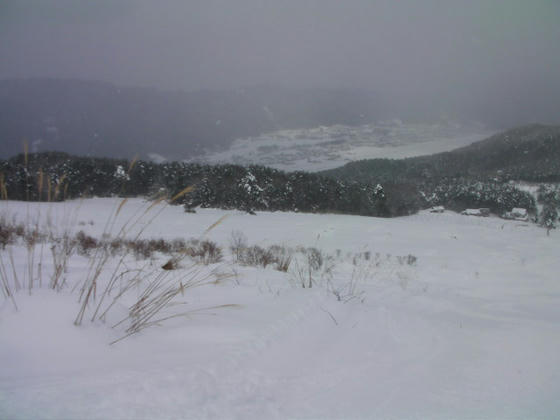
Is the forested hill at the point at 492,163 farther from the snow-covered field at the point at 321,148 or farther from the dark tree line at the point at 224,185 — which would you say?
the dark tree line at the point at 224,185

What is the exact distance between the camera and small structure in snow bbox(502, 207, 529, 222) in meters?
49.1

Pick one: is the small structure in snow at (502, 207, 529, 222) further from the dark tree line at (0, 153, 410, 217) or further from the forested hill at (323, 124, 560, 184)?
the dark tree line at (0, 153, 410, 217)

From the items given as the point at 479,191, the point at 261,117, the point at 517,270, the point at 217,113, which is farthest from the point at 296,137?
the point at 517,270

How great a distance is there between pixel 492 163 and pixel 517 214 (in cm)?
6412

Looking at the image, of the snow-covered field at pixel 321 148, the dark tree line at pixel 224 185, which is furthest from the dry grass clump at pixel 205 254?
the snow-covered field at pixel 321 148

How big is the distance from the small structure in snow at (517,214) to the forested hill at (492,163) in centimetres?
2145

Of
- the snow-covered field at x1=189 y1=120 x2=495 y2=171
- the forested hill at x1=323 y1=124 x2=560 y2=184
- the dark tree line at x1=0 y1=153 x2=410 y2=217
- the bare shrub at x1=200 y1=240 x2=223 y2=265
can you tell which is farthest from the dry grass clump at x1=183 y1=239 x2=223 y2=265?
the forested hill at x1=323 y1=124 x2=560 y2=184

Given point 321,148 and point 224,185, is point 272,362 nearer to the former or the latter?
point 224,185

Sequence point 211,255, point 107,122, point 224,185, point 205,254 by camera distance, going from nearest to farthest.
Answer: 1. point 211,255
2. point 205,254
3. point 224,185
4. point 107,122

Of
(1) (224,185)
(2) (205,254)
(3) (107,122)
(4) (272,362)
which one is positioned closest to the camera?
(4) (272,362)

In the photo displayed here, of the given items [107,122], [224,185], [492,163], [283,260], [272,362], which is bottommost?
[283,260]

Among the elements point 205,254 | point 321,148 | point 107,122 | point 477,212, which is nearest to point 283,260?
point 205,254

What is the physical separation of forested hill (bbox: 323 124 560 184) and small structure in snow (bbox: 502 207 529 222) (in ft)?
70.4

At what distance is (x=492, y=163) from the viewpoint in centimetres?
10062
